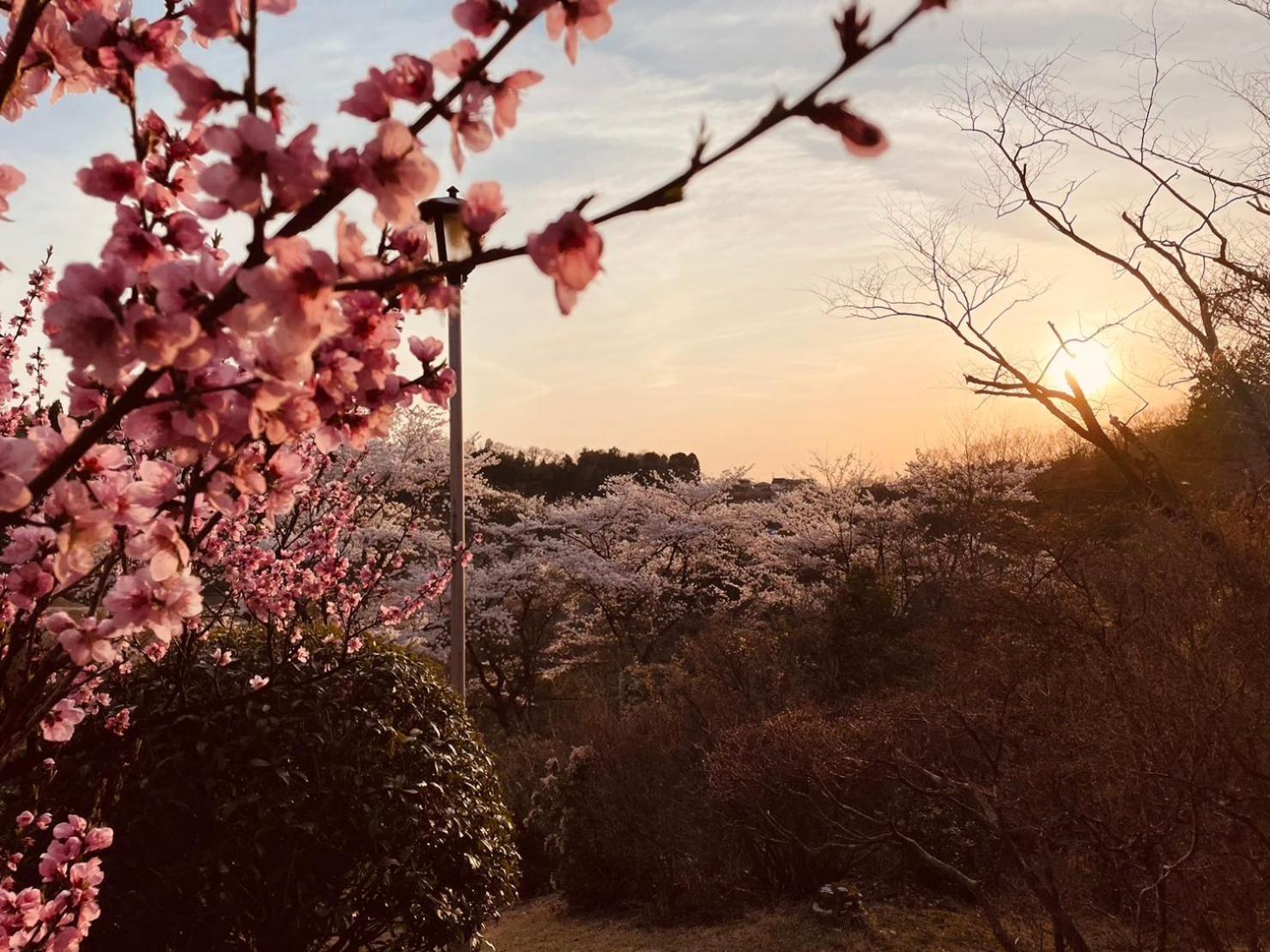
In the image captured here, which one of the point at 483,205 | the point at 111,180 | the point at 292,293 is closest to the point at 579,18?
the point at 483,205

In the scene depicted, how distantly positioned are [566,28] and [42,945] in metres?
2.93

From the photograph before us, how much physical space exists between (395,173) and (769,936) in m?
7.21

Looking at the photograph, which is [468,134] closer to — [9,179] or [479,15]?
[479,15]

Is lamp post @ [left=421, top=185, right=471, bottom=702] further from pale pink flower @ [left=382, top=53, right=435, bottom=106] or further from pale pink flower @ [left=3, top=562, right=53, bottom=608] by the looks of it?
pale pink flower @ [left=382, top=53, right=435, bottom=106]

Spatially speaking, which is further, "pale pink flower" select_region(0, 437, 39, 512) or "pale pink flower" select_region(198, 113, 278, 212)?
"pale pink flower" select_region(0, 437, 39, 512)

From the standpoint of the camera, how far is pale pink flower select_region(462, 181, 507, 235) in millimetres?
1126

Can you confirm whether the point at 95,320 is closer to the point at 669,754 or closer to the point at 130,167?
the point at 130,167

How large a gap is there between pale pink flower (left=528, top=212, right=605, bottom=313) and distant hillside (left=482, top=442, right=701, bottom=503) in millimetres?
26338

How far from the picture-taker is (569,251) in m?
0.99

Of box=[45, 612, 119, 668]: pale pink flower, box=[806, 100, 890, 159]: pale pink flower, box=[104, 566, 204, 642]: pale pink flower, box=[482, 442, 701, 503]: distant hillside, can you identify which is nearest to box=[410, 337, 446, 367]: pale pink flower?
box=[104, 566, 204, 642]: pale pink flower

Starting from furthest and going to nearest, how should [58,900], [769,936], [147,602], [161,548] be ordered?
1. [769,936]
2. [58,900]
3. [147,602]
4. [161,548]

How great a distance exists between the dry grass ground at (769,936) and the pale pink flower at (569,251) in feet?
22.1

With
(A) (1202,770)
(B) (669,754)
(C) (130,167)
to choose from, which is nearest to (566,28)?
(C) (130,167)

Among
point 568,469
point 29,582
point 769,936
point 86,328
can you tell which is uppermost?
point 568,469
